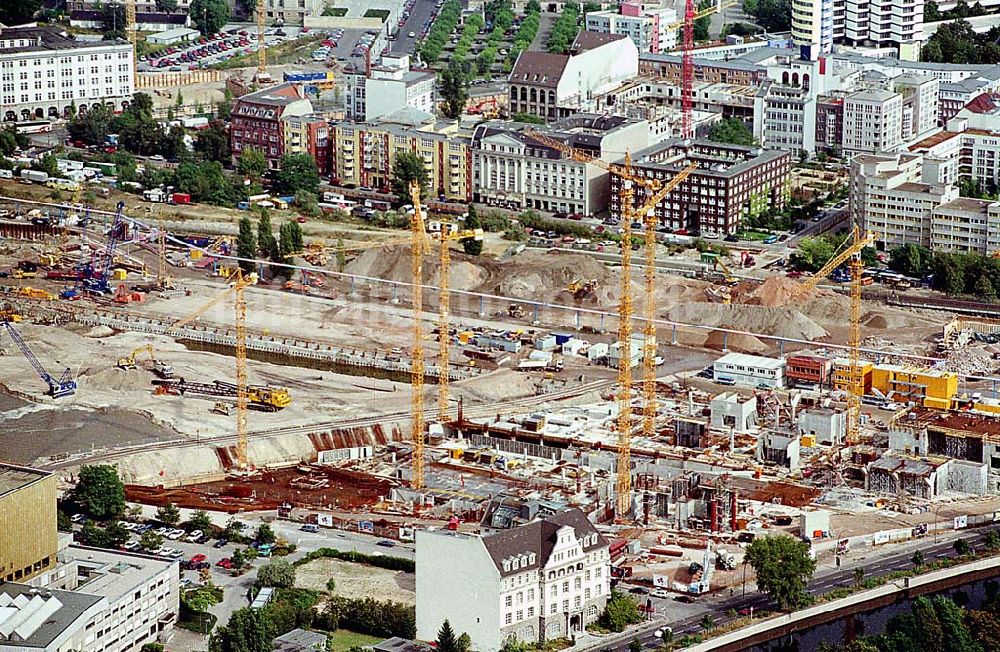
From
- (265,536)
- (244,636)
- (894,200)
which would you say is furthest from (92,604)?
(894,200)

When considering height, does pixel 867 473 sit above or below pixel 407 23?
below

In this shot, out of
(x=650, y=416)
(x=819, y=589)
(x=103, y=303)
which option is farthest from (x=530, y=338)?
(x=819, y=589)

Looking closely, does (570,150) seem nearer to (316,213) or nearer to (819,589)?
(316,213)

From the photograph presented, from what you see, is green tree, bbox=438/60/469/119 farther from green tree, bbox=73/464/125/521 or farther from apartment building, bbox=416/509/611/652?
apartment building, bbox=416/509/611/652

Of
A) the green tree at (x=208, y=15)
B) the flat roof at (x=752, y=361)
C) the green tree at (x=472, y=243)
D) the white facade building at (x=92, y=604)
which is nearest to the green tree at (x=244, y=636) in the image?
the white facade building at (x=92, y=604)

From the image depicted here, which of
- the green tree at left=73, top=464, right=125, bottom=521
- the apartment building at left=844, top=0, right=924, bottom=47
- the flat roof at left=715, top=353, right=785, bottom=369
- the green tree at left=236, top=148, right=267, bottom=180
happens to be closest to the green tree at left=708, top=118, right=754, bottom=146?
the apartment building at left=844, top=0, right=924, bottom=47

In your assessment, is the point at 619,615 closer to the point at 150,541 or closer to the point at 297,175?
the point at 150,541

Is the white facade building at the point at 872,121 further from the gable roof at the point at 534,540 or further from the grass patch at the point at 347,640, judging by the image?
the grass patch at the point at 347,640
